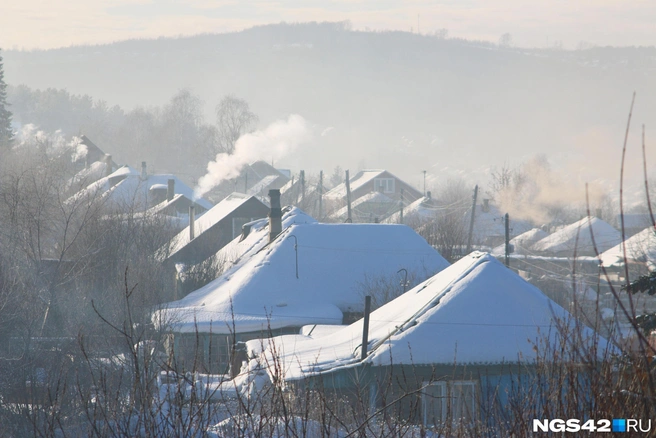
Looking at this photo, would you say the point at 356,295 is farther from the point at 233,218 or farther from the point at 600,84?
the point at 600,84

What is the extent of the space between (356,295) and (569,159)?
444 ft

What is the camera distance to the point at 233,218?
38062 millimetres

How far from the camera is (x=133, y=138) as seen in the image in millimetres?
116062

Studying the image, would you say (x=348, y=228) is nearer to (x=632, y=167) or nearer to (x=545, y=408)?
(x=545, y=408)

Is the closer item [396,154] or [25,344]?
[25,344]

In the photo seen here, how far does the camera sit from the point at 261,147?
60875mm

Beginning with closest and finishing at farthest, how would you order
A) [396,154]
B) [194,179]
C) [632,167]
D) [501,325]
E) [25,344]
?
[501,325], [25,344], [194,179], [632,167], [396,154]

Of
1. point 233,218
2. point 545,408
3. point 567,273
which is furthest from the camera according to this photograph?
Result: point 567,273

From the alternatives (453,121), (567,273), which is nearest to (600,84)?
(453,121)

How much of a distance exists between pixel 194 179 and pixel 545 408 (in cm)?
9666

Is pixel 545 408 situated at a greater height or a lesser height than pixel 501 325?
greater

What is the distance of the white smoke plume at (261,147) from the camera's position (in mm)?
60000

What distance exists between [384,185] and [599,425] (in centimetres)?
7262

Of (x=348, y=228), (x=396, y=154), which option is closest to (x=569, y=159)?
(x=396, y=154)
